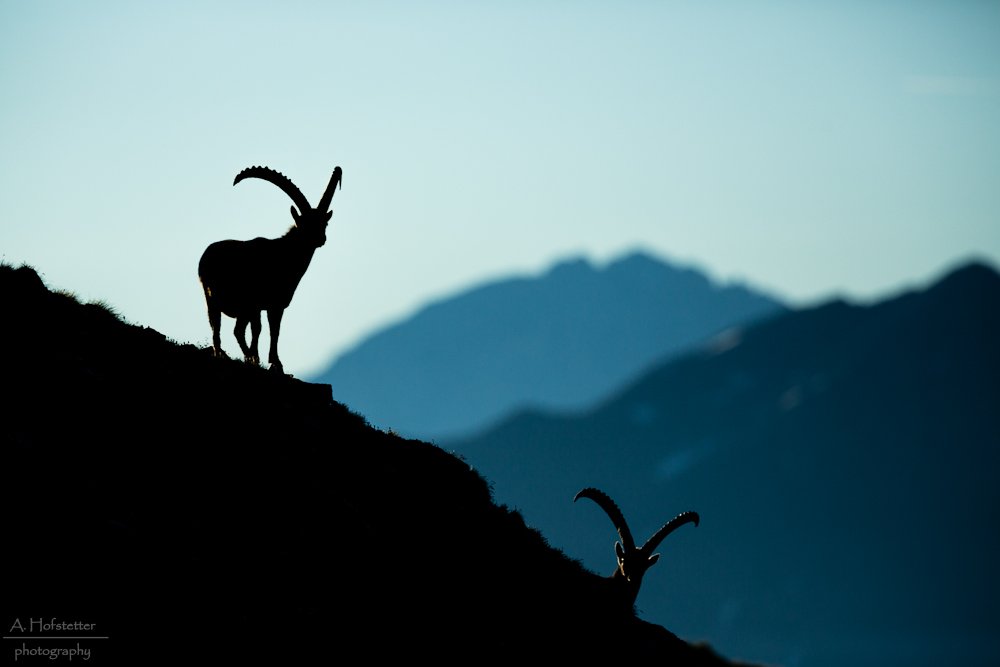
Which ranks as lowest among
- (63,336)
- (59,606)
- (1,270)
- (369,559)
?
(59,606)

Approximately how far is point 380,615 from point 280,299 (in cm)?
757

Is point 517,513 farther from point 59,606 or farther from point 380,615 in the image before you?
point 59,606

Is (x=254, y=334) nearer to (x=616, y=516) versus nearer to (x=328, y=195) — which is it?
(x=328, y=195)

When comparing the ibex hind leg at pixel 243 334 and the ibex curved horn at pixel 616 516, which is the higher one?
the ibex hind leg at pixel 243 334

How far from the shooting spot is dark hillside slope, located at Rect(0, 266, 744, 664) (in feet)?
49.0

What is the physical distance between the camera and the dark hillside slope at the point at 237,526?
49.0ft

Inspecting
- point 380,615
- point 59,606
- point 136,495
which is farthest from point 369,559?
point 59,606

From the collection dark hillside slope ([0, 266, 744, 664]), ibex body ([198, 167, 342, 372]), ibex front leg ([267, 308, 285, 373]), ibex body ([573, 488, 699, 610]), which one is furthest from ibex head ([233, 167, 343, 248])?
ibex body ([573, 488, 699, 610])

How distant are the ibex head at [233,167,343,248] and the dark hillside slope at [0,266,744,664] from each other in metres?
3.21

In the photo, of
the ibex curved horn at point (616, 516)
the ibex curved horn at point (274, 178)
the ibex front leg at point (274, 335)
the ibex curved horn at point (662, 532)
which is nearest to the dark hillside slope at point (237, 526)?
the ibex front leg at point (274, 335)

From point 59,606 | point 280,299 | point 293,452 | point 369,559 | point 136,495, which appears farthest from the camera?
point 280,299

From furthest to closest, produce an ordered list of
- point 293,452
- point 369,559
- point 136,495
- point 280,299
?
point 280,299 < point 293,452 < point 369,559 < point 136,495

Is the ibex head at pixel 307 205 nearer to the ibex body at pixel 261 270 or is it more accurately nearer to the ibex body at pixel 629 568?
the ibex body at pixel 261 270

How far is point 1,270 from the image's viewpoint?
19766mm
